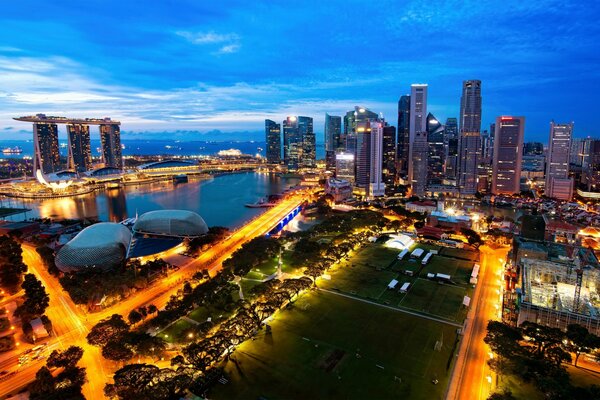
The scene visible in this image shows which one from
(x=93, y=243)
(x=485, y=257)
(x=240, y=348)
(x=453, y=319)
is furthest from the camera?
(x=485, y=257)

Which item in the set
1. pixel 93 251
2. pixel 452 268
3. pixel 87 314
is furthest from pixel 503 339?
pixel 93 251

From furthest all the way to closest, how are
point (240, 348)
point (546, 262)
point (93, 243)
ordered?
point (93, 243), point (546, 262), point (240, 348)

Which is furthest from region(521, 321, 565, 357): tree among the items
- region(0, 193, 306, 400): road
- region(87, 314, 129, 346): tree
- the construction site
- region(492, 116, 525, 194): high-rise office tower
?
Answer: region(492, 116, 525, 194): high-rise office tower

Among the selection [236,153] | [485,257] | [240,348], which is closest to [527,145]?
[236,153]

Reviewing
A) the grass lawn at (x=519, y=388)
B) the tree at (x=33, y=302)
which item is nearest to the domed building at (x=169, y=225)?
the tree at (x=33, y=302)

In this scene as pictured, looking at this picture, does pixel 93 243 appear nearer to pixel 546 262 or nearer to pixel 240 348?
pixel 240 348

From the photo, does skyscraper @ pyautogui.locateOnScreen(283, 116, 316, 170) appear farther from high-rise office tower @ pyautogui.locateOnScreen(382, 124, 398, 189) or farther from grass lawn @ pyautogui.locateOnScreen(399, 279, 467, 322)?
grass lawn @ pyautogui.locateOnScreen(399, 279, 467, 322)

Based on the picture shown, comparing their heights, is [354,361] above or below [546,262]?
below
